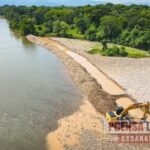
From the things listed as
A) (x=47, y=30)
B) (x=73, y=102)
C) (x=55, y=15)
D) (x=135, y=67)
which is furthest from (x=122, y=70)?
(x=55, y=15)

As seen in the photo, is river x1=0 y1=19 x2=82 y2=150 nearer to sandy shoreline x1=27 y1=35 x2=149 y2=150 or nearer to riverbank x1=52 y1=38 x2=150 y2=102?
sandy shoreline x1=27 y1=35 x2=149 y2=150

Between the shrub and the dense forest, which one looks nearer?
the shrub

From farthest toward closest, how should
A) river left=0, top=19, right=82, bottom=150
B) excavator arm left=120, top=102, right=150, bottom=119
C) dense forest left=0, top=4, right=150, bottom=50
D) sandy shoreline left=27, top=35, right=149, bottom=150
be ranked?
dense forest left=0, top=4, right=150, bottom=50, river left=0, top=19, right=82, bottom=150, excavator arm left=120, top=102, right=150, bottom=119, sandy shoreline left=27, top=35, right=149, bottom=150

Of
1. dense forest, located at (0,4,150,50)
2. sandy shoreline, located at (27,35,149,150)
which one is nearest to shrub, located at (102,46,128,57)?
dense forest, located at (0,4,150,50)

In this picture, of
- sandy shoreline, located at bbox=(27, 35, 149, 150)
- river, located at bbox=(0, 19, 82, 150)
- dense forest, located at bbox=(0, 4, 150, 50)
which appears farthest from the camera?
dense forest, located at bbox=(0, 4, 150, 50)

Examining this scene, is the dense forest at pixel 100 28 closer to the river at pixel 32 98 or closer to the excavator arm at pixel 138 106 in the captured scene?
the river at pixel 32 98

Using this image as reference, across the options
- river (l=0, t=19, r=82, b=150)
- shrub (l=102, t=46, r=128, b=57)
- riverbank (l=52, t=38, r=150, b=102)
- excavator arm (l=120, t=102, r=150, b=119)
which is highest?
excavator arm (l=120, t=102, r=150, b=119)

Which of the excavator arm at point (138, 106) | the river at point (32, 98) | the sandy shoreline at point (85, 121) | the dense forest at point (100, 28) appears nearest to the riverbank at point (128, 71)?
the sandy shoreline at point (85, 121)

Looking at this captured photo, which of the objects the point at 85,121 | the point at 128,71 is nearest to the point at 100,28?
the point at 128,71

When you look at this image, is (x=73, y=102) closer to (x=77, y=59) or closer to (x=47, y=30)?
(x=77, y=59)
